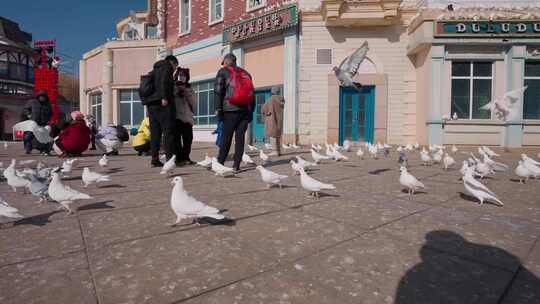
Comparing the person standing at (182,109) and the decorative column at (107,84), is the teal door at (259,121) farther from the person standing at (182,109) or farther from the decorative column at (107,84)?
the decorative column at (107,84)

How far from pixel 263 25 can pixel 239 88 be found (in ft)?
34.9

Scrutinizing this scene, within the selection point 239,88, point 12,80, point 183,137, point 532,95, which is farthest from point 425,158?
point 12,80

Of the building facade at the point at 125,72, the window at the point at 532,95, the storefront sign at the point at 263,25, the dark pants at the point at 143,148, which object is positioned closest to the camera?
the dark pants at the point at 143,148

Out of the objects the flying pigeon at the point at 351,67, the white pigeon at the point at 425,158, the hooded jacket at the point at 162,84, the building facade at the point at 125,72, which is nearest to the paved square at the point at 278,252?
the hooded jacket at the point at 162,84

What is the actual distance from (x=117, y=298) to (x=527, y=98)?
15.4m

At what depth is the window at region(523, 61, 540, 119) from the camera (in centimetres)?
1234

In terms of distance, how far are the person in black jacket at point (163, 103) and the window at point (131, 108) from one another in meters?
16.8

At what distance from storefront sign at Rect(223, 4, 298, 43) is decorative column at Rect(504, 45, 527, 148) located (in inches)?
325

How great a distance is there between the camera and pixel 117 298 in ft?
4.88

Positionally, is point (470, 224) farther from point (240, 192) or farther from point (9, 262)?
point (9, 262)

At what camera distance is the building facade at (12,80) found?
3603cm

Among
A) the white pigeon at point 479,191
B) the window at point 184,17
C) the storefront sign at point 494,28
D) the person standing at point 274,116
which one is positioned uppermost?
the window at point 184,17

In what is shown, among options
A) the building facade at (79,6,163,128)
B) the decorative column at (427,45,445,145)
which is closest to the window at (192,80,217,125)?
the building facade at (79,6,163,128)

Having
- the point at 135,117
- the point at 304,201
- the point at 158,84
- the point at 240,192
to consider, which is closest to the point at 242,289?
the point at 304,201
